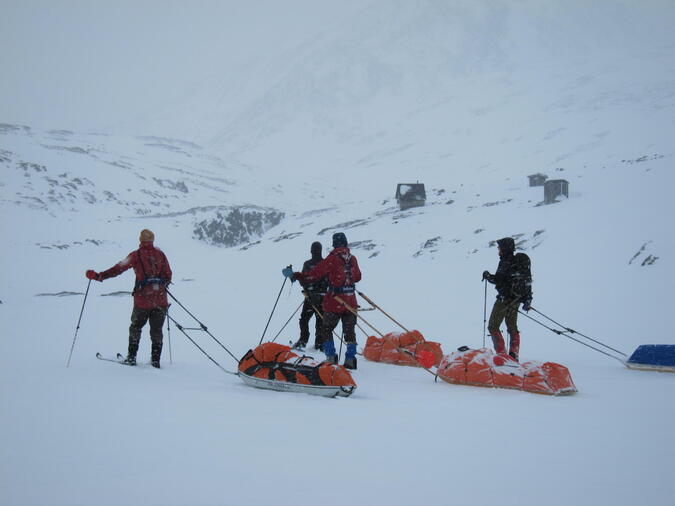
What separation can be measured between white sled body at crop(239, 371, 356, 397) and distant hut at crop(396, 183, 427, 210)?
1069 inches

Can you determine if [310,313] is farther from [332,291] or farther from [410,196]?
[410,196]

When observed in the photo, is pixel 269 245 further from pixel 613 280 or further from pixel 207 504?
pixel 207 504

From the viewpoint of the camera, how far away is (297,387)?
5836 mm

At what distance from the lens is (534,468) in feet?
11.3

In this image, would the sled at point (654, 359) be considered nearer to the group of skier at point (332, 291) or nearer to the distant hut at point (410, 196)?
the group of skier at point (332, 291)

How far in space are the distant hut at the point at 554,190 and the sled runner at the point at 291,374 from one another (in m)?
21.9

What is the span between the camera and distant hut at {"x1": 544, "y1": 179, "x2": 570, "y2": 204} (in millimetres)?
24578

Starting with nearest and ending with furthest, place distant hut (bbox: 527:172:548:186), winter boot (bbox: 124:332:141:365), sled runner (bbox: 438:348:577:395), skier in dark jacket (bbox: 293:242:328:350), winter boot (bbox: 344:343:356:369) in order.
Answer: sled runner (bbox: 438:348:577:395), winter boot (bbox: 124:332:141:365), winter boot (bbox: 344:343:356:369), skier in dark jacket (bbox: 293:242:328:350), distant hut (bbox: 527:172:548:186)

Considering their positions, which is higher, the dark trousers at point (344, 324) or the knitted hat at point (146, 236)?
the knitted hat at point (146, 236)

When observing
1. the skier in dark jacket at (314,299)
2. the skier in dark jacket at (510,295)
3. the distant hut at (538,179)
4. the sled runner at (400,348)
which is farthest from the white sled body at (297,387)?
the distant hut at (538,179)

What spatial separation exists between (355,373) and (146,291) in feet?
11.1

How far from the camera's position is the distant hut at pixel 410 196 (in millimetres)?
32375

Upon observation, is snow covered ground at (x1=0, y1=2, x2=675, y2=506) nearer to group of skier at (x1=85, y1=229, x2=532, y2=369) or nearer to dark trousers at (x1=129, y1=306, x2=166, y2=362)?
Answer: dark trousers at (x1=129, y1=306, x2=166, y2=362)

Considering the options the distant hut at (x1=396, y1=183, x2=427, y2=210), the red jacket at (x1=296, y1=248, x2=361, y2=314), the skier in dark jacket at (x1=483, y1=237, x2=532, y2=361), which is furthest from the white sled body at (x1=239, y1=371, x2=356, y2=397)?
the distant hut at (x1=396, y1=183, x2=427, y2=210)
